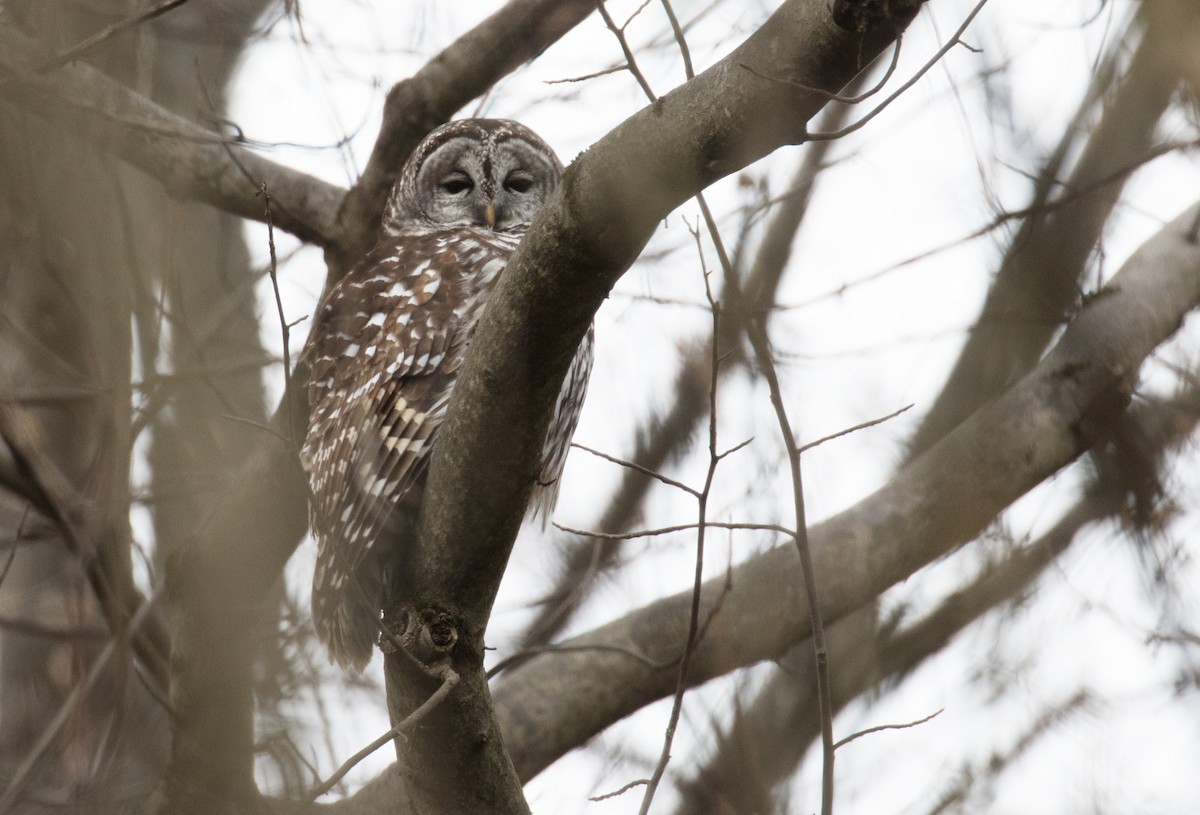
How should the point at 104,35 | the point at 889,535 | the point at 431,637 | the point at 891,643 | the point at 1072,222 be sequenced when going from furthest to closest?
the point at 891,643 < the point at 889,535 < the point at 1072,222 < the point at 104,35 < the point at 431,637

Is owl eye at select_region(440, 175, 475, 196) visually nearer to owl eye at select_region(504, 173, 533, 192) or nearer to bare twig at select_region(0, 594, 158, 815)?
owl eye at select_region(504, 173, 533, 192)

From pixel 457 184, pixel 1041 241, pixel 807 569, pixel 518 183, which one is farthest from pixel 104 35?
pixel 1041 241

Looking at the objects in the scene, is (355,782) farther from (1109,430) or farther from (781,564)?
(1109,430)

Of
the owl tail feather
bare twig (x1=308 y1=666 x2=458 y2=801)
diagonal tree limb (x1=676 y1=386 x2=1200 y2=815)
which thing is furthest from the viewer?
diagonal tree limb (x1=676 y1=386 x2=1200 y2=815)

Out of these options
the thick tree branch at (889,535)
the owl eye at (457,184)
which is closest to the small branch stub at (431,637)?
the thick tree branch at (889,535)

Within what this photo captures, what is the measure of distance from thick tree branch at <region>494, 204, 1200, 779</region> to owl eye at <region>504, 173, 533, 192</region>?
6.71 ft

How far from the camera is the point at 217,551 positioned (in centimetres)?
382

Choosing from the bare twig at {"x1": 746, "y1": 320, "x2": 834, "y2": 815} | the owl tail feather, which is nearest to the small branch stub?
the owl tail feather

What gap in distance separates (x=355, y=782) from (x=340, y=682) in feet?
2.09

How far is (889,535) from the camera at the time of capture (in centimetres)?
482

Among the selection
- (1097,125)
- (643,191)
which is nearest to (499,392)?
(643,191)

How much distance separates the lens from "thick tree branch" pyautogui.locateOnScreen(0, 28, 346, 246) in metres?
4.45

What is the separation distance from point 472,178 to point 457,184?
0.09 metres

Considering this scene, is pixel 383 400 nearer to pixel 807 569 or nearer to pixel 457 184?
pixel 807 569
